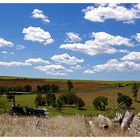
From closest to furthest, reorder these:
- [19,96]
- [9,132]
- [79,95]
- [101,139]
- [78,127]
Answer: [101,139] < [9,132] < [78,127] < [19,96] < [79,95]

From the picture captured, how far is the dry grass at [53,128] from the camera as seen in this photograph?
11367mm

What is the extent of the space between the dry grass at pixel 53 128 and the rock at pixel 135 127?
0.71ft

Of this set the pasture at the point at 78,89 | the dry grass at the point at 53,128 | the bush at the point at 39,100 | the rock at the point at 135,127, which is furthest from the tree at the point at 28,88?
the rock at the point at 135,127

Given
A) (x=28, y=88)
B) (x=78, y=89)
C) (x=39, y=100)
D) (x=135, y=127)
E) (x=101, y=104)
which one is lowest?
(x=135, y=127)

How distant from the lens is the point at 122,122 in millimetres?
12953

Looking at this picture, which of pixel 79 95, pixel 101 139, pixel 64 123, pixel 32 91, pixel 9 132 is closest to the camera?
pixel 101 139

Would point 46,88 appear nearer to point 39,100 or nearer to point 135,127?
point 39,100

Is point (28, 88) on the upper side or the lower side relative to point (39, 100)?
upper

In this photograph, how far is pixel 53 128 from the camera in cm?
1237

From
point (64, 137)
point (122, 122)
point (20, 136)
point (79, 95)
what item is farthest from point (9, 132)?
point (79, 95)

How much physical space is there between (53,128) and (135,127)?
92.9 inches

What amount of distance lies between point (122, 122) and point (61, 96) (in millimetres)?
28228

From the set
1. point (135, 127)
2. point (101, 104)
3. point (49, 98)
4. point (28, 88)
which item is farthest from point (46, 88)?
point (135, 127)

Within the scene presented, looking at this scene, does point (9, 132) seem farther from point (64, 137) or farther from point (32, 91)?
point (32, 91)
